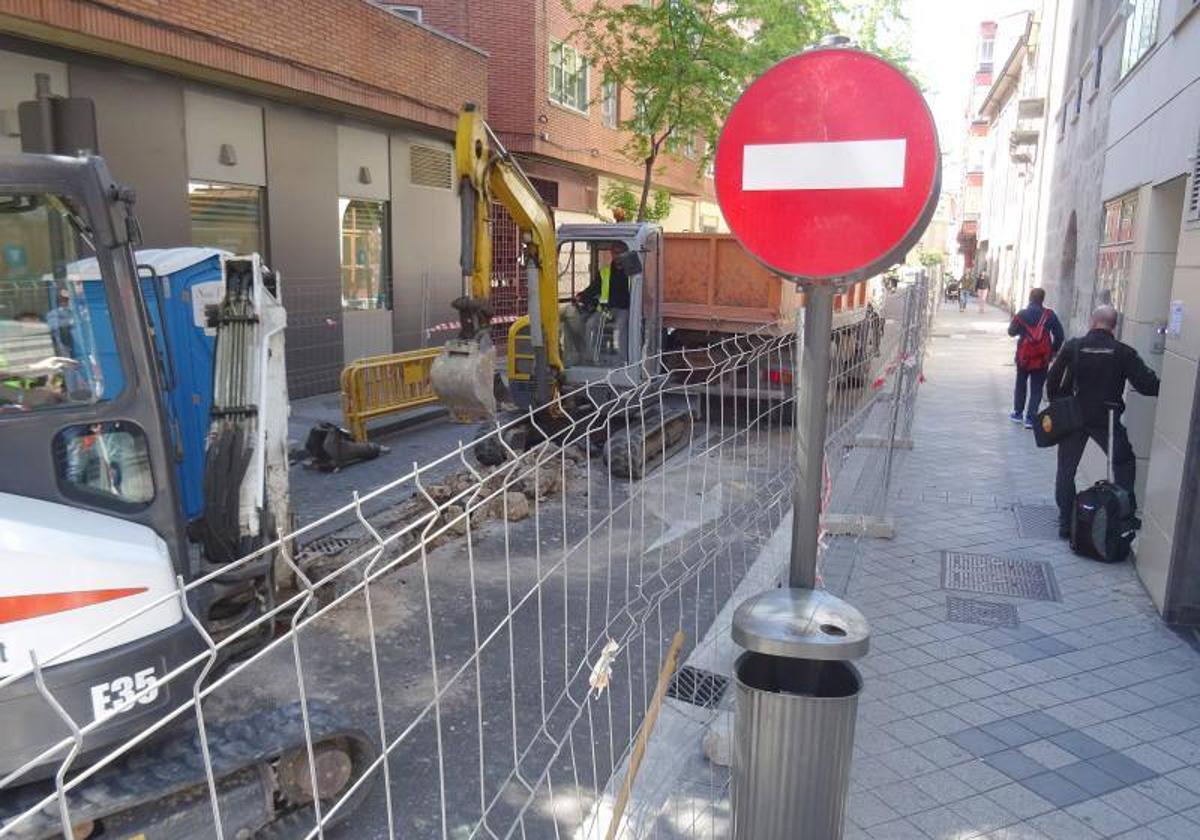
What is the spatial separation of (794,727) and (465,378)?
5.46 m

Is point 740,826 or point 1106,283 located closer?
point 740,826

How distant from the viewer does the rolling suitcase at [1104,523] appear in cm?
640

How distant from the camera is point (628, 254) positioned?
10047 millimetres

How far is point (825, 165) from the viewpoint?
2.36 metres

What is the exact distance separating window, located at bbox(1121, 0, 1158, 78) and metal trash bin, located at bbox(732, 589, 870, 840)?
7.88 m

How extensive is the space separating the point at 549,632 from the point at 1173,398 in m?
4.17

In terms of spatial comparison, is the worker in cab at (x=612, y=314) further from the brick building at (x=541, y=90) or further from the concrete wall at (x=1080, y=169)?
the brick building at (x=541, y=90)

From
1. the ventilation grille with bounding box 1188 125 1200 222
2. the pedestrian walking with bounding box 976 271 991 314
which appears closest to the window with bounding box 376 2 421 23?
the ventilation grille with bounding box 1188 125 1200 222

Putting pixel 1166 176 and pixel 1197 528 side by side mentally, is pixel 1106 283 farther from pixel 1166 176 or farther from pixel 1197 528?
pixel 1197 528

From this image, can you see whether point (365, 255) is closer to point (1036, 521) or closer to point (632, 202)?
point (632, 202)

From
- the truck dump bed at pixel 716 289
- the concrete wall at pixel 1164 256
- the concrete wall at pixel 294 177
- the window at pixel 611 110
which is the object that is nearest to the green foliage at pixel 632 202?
the window at pixel 611 110

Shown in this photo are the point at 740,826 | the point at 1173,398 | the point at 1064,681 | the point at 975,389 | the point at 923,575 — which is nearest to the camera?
the point at 740,826

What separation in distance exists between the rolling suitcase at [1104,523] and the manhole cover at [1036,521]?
514mm

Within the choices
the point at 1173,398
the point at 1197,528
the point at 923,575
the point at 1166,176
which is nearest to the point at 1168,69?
the point at 1166,176
